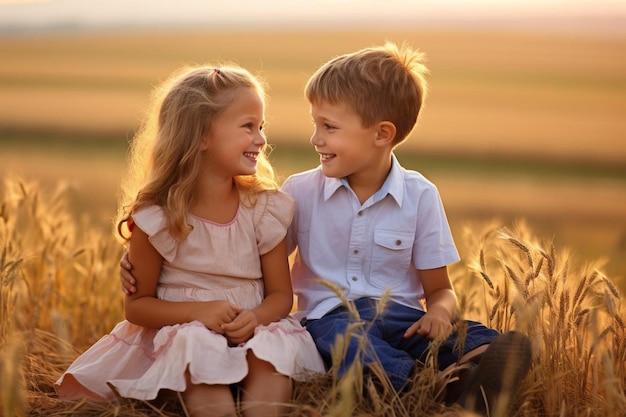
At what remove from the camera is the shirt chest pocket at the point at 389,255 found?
12.5ft

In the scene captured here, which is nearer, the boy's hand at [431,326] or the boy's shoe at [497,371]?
the boy's shoe at [497,371]

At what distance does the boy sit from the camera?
370 cm

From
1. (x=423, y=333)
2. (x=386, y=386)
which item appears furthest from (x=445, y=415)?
(x=423, y=333)

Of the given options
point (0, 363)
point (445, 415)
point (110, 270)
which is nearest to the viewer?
point (0, 363)

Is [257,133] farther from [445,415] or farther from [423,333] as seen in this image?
[445,415]

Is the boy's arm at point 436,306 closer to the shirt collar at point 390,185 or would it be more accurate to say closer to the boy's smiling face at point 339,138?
the shirt collar at point 390,185

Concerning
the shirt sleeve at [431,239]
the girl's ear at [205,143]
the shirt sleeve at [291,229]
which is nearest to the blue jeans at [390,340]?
the shirt sleeve at [431,239]

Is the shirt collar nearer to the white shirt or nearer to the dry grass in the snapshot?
the white shirt

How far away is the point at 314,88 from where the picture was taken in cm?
377

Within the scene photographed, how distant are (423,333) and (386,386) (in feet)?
1.23

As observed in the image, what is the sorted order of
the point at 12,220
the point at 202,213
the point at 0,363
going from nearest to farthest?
the point at 0,363 < the point at 202,213 < the point at 12,220

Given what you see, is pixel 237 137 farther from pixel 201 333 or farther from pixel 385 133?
pixel 201 333

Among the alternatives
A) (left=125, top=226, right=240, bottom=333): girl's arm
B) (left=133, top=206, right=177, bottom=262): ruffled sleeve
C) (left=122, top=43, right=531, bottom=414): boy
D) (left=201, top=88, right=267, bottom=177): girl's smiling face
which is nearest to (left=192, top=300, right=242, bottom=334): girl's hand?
(left=125, top=226, right=240, bottom=333): girl's arm

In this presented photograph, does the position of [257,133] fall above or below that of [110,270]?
above
